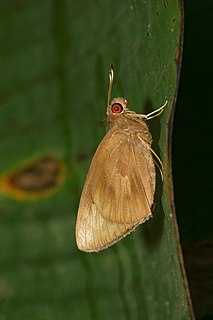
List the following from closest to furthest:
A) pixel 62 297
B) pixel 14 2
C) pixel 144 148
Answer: pixel 14 2 → pixel 62 297 → pixel 144 148

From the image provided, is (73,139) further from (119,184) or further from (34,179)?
(119,184)

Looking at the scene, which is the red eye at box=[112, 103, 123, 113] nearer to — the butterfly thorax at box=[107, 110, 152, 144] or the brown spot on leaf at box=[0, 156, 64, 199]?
the butterfly thorax at box=[107, 110, 152, 144]

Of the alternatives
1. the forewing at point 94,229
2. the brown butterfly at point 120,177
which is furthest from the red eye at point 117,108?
the forewing at point 94,229

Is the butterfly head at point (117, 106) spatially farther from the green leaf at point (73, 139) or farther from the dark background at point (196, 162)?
the dark background at point (196, 162)

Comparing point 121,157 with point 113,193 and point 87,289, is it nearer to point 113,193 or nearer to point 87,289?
point 113,193

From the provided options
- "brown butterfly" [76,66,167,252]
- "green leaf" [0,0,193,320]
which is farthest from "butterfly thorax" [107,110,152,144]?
"green leaf" [0,0,193,320]

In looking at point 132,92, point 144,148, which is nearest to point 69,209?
point 132,92

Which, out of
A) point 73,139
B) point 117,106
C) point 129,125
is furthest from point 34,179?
point 129,125
